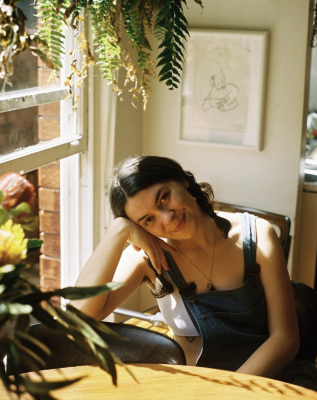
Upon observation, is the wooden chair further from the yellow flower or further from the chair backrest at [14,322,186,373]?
the yellow flower

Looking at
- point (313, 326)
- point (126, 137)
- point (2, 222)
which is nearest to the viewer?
point (2, 222)

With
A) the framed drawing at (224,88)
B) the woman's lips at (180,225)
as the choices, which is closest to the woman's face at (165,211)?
the woman's lips at (180,225)

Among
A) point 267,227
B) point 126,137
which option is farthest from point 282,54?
point 267,227

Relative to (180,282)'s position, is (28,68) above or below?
above

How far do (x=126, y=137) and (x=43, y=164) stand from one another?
25.0 inches

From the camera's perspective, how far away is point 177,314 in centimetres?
160

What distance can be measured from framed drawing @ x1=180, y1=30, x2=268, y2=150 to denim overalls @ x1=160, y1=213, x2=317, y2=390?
117 cm

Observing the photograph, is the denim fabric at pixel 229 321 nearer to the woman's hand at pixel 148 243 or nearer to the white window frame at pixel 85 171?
the woman's hand at pixel 148 243

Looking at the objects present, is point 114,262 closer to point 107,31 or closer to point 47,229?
point 107,31

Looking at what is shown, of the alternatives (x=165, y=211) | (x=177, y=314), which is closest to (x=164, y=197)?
(x=165, y=211)

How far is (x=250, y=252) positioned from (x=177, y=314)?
0.28 metres

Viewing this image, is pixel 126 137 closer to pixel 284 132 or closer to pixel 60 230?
pixel 60 230

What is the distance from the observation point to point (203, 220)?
66.3 inches

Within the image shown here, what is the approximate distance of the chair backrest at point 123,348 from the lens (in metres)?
1.25
